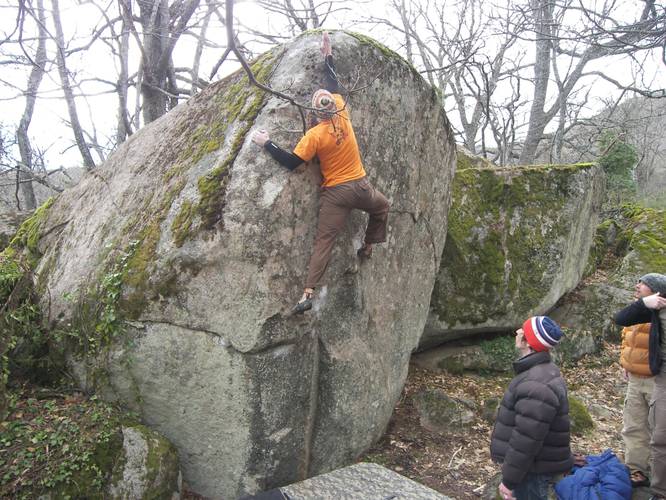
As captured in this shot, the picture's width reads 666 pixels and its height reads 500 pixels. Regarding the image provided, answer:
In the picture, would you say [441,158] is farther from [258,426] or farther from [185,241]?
A: [258,426]

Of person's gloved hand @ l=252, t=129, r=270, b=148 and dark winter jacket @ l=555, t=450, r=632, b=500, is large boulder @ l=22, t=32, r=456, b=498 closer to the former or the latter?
person's gloved hand @ l=252, t=129, r=270, b=148

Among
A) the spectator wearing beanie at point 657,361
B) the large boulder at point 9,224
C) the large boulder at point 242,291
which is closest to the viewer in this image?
the spectator wearing beanie at point 657,361

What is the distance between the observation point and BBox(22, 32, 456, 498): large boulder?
4.50 m

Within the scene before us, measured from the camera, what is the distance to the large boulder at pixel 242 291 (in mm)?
4500

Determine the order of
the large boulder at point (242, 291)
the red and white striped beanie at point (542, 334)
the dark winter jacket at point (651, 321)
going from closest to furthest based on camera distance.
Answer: the red and white striped beanie at point (542, 334) → the dark winter jacket at point (651, 321) → the large boulder at point (242, 291)

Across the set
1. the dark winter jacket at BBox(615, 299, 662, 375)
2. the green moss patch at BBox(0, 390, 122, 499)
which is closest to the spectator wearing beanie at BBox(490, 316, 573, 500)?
the dark winter jacket at BBox(615, 299, 662, 375)

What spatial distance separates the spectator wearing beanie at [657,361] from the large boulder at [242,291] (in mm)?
2722

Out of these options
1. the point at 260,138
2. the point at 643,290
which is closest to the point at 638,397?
the point at 643,290

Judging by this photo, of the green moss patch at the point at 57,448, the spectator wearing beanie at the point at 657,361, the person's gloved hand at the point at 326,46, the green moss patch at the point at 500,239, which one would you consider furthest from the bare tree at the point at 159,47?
the spectator wearing beanie at the point at 657,361

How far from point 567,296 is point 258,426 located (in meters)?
7.50

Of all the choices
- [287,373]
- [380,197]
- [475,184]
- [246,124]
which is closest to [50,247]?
[246,124]

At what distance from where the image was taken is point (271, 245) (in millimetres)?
4539

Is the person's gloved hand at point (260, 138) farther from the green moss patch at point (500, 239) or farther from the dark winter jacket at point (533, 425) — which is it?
the green moss patch at point (500, 239)

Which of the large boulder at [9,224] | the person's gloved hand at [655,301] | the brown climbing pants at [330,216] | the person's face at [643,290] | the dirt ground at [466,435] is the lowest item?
the dirt ground at [466,435]
